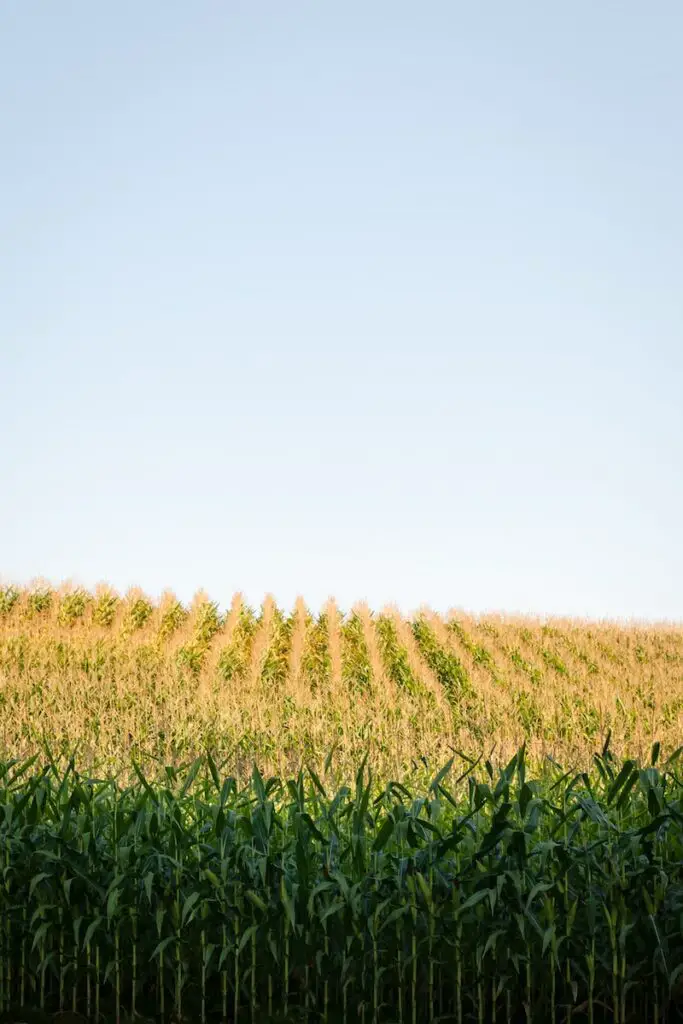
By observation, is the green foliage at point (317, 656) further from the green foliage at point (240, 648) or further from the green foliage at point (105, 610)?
the green foliage at point (105, 610)

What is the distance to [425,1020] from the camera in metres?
4.41

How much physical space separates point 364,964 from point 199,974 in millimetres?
751

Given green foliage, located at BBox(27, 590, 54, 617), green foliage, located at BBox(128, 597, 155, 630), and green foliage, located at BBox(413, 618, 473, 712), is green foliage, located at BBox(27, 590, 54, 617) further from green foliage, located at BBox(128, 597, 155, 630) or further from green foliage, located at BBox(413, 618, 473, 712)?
green foliage, located at BBox(413, 618, 473, 712)

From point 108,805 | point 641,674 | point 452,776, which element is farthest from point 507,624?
point 108,805

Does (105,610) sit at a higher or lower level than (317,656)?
higher

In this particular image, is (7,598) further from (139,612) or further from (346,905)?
(346,905)

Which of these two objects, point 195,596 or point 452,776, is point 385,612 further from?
point 452,776

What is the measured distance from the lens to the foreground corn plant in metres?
4.34

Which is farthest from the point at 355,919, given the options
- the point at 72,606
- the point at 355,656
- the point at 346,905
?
the point at 72,606

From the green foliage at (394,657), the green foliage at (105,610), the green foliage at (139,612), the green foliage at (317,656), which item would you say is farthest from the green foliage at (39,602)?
the green foliage at (394,657)

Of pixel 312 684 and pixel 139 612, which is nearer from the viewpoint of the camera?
pixel 312 684

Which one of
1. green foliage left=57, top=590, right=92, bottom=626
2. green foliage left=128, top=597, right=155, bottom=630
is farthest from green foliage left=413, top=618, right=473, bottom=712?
green foliage left=57, top=590, right=92, bottom=626

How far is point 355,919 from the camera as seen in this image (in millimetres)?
4297

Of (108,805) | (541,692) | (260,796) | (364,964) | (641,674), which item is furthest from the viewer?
(641,674)
